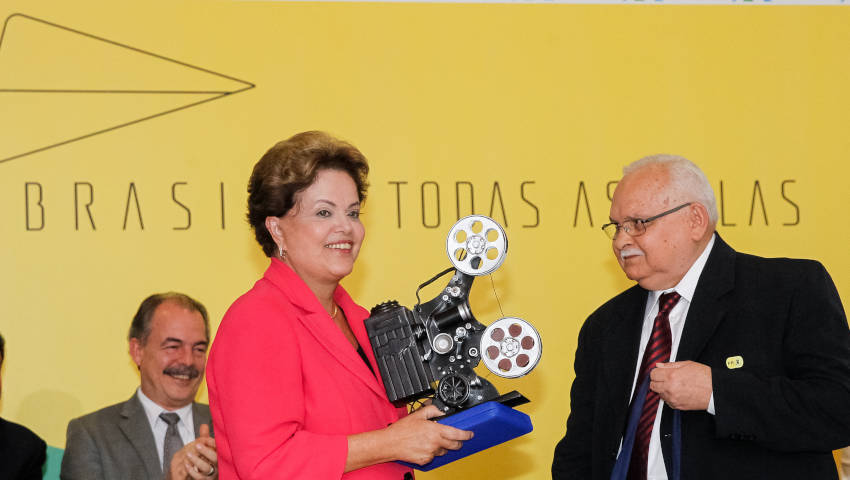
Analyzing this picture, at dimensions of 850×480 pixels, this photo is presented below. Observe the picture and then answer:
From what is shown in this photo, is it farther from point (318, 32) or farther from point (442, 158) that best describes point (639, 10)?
point (318, 32)

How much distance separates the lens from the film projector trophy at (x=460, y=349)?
2.34m

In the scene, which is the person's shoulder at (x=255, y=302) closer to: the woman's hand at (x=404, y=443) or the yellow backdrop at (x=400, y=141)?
the woman's hand at (x=404, y=443)

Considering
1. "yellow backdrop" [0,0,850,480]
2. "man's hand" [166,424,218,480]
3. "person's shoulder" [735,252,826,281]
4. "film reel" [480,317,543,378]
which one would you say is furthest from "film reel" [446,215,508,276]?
"yellow backdrop" [0,0,850,480]

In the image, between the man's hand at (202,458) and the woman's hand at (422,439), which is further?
the man's hand at (202,458)

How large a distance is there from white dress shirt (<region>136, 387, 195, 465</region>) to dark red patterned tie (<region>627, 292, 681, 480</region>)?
6.50 feet

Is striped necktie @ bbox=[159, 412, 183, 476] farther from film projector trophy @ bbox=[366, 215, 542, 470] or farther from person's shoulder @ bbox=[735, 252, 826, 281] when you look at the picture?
person's shoulder @ bbox=[735, 252, 826, 281]

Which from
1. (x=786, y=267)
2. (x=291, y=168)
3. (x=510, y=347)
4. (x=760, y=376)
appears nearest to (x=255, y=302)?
(x=291, y=168)

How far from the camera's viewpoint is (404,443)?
226 centimetres

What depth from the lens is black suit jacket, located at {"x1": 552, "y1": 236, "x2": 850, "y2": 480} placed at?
2.36m

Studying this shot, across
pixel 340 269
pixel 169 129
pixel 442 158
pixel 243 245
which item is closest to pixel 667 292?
pixel 340 269

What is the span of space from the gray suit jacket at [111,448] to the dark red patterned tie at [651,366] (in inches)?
76.8

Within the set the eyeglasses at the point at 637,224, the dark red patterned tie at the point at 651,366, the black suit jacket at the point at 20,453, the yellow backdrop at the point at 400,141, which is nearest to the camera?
the dark red patterned tie at the point at 651,366

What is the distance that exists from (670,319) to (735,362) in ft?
0.86

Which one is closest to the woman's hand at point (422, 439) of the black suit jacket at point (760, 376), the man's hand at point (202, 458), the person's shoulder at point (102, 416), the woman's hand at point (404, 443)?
the woman's hand at point (404, 443)
